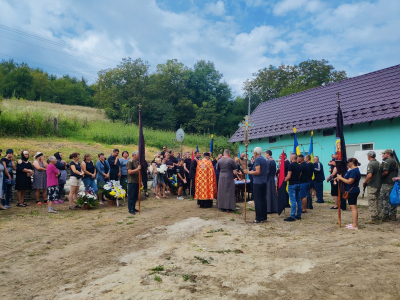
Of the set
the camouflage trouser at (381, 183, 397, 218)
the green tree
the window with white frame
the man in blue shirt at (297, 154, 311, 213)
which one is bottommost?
the camouflage trouser at (381, 183, 397, 218)

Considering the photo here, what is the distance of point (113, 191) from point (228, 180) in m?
4.27

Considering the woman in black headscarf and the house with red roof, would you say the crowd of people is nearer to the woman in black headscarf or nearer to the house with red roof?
the woman in black headscarf

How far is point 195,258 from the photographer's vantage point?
554cm

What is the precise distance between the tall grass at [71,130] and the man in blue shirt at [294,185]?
1634 cm

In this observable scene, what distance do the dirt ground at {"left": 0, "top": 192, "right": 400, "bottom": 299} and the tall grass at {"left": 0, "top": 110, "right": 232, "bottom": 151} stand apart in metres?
11.3

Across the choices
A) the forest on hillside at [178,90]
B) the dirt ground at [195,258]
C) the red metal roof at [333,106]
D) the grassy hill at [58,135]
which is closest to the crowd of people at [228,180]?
the dirt ground at [195,258]

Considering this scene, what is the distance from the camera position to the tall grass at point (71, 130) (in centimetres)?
1875

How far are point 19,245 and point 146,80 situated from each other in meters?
38.0

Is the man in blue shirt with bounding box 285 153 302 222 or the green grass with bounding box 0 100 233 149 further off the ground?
the green grass with bounding box 0 100 233 149

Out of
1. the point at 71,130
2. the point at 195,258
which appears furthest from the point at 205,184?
the point at 71,130

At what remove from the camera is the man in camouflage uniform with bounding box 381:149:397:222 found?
27.0ft

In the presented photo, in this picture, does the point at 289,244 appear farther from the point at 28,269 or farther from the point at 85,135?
the point at 85,135

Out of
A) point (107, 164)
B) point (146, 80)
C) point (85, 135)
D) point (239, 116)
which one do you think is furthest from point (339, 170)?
point (239, 116)

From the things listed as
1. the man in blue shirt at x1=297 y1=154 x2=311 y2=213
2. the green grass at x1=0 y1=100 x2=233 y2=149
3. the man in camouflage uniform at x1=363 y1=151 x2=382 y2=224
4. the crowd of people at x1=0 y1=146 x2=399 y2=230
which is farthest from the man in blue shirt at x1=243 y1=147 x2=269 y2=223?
the green grass at x1=0 y1=100 x2=233 y2=149
